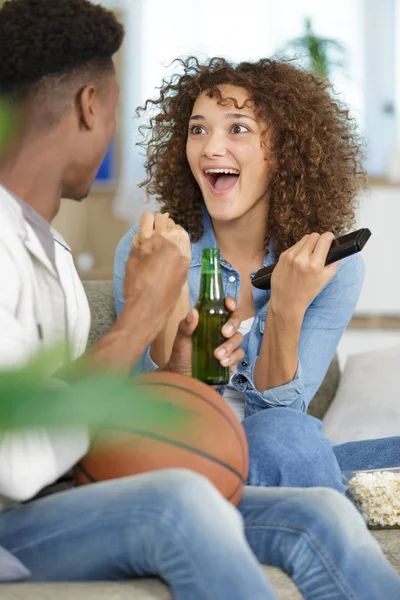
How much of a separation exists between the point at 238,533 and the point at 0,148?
0.77 meters

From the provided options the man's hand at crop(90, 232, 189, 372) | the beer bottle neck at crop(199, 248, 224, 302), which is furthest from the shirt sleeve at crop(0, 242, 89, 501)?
the beer bottle neck at crop(199, 248, 224, 302)

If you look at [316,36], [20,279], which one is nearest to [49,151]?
→ [20,279]

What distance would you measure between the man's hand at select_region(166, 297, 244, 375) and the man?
23cm

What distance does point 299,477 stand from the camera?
1714 mm

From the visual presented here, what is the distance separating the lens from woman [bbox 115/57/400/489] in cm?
197

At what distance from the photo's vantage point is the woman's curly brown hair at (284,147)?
2.21 m

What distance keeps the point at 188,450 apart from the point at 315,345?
0.86 m

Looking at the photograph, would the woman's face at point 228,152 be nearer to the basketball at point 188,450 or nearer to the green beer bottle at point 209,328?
the green beer bottle at point 209,328

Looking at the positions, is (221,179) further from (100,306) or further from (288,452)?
(288,452)

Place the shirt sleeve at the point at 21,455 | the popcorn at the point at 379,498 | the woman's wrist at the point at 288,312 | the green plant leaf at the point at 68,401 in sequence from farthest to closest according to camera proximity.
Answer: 1. the woman's wrist at the point at 288,312
2. the popcorn at the point at 379,498
3. the shirt sleeve at the point at 21,455
4. the green plant leaf at the point at 68,401

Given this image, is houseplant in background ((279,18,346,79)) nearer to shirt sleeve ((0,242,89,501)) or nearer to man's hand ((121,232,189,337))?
man's hand ((121,232,189,337))

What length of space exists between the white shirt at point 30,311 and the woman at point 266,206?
649mm

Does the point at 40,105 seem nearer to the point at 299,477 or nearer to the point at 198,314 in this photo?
the point at 198,314

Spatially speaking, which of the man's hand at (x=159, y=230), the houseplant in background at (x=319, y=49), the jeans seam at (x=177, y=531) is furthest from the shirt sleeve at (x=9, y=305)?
the houseplant in background at (x=319, y=49)
